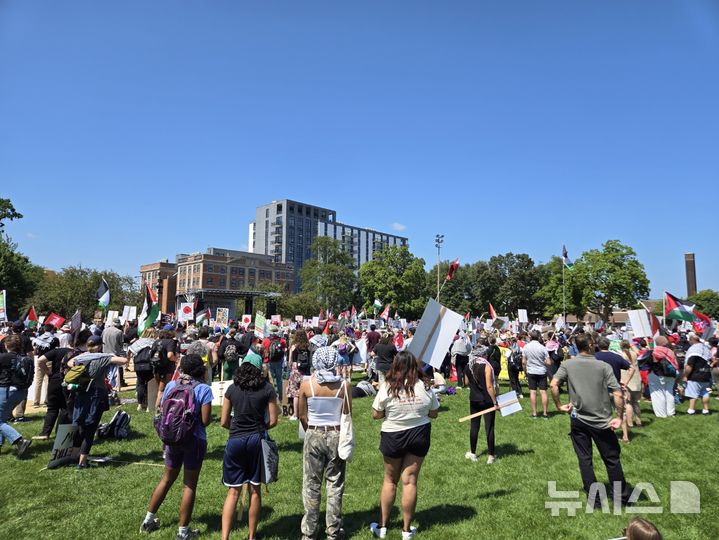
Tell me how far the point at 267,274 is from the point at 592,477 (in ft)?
384

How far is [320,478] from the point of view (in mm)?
4535

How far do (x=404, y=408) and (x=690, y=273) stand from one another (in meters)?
118

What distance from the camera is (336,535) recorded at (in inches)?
179

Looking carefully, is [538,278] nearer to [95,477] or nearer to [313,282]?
[313,282]

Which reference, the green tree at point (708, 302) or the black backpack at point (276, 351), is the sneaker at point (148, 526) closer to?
the black backpack at point (276, 351)

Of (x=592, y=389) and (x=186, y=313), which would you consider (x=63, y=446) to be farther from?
(x=186, y=313)

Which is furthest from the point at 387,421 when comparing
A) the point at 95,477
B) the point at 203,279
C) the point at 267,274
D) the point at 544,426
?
the point at 267,274

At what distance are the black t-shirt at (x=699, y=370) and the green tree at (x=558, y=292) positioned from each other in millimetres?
48356

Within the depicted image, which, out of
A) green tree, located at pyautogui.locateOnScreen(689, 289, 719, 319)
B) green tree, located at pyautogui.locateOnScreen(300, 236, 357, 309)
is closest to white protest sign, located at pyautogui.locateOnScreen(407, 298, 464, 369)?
green tree, located at pyautogui.locateOnScreen(300, 236, 357, 309)

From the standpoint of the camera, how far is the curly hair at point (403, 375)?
451 cm

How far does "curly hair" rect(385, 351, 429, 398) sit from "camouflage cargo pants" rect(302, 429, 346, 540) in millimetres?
737

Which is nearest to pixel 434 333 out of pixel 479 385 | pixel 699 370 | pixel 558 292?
pixel 479 385

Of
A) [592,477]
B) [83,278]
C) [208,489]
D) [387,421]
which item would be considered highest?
[83,278]

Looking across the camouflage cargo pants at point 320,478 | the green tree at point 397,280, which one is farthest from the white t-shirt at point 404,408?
the green tree at point 397,280
